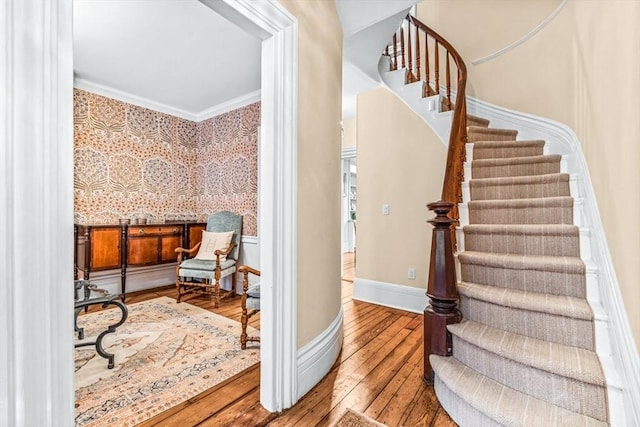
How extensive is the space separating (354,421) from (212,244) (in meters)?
2.98

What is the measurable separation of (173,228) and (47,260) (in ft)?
11.2

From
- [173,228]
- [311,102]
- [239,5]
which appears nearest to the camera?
[239,5]

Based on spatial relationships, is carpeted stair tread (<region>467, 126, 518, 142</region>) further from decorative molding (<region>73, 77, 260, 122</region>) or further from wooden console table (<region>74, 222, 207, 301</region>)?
wooden console table (<region>74, 222, 207, 301</region>)

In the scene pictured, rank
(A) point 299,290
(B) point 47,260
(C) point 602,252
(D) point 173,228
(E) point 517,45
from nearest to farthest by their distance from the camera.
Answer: (B) point 47,260 < (C) point 602,252 < (A) point 299,290 < (E) point 517,45 < (D) point 173,228

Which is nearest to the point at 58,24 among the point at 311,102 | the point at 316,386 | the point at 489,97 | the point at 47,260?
the point at 47,260

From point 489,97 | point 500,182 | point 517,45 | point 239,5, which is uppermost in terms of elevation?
point 517,45

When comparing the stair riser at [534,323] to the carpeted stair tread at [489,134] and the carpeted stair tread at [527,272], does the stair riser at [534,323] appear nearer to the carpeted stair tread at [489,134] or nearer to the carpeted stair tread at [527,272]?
the carpeted stair tread at [527,272]

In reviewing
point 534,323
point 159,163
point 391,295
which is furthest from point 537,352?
point 159,163

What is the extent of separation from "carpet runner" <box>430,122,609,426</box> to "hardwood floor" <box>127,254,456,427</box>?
18 cm

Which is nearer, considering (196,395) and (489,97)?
(196,395)

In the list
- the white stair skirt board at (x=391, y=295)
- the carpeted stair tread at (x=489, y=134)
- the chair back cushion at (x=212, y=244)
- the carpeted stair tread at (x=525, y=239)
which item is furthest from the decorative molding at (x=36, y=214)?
the carpeted stair tread at (x=489, y=134)

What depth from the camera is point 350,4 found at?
7.06ft

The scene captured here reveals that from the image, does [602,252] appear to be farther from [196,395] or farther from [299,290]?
[196,395]

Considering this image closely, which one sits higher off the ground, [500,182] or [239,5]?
[239,5]
